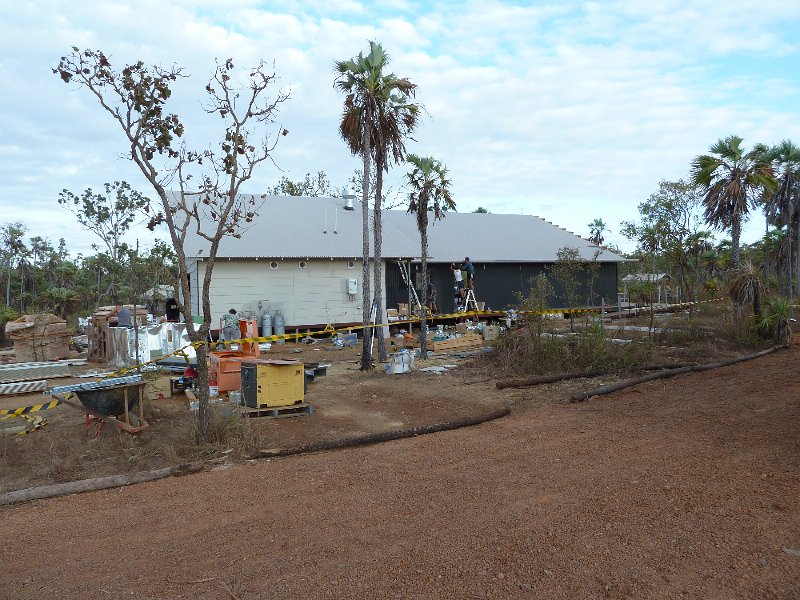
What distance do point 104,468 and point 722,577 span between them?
6.67 meters

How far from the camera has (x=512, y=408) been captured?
443 inches

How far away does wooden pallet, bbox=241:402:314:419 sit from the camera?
1016 cm

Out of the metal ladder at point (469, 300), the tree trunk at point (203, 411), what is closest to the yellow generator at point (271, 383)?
the tree trunk at point (203, 411)

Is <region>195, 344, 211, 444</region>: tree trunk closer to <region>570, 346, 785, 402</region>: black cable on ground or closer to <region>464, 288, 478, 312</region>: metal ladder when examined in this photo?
<region>570, 346, 785, 402</region>: black cable on ground

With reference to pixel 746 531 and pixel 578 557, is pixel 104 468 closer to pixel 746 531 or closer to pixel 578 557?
pixel 578 557

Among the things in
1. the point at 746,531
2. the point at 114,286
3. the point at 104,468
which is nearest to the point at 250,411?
the point at 104,468

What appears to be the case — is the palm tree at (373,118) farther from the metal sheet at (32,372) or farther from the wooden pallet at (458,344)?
the metal sheet at (32,372)

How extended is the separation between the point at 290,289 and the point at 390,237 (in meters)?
5.53

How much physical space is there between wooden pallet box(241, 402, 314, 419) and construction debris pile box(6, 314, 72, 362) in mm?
11961

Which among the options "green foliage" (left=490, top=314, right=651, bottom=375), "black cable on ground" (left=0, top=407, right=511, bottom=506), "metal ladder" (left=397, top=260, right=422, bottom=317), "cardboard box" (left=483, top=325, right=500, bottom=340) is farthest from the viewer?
"metal ladder" (left=397, top=260, right=422, bottom=317)

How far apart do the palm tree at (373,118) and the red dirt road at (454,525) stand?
896 centimetres

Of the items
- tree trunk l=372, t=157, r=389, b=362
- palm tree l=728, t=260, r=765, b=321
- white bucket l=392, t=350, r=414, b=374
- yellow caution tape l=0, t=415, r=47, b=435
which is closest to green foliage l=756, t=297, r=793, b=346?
palm tree l=728, t=260, r=765, b=321

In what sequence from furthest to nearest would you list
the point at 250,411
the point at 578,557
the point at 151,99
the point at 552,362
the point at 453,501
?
the point at 552,362 → the point at 250,411 → the point at 151,99 → the point at 453,501 → the point at 578,557

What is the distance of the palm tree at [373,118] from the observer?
1623cm
